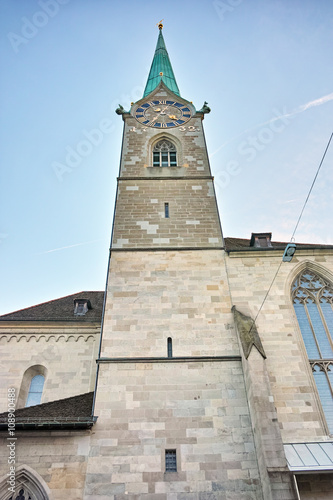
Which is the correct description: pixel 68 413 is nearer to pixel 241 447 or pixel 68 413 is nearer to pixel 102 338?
pixel 102 338

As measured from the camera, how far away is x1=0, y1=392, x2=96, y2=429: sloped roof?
779 cm

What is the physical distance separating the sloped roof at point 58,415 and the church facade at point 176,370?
0.04m

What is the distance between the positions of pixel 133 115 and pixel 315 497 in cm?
1465

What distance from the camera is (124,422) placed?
8148 mm

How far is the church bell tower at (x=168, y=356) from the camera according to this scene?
24.7ft

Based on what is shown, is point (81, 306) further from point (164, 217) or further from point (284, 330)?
point (284, 330)

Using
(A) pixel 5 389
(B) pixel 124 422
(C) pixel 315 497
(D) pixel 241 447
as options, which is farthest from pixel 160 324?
(A) pixel 5 389

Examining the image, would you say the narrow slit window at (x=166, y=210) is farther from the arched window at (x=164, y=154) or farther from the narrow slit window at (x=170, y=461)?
the narrow slit window at (x=170, y=461)

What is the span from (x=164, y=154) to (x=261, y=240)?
5451 millimetres

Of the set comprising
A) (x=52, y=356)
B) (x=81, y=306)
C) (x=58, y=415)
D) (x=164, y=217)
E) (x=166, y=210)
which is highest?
(x=166, y=210)

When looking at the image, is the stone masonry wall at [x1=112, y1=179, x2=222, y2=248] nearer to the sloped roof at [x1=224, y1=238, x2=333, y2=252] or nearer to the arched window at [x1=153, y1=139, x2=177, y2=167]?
the sloped roof at [x1=224, y1=238, x2=333, y2=252]

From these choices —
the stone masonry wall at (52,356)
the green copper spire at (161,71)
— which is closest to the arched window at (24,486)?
the stone masonry wall at (52,356)

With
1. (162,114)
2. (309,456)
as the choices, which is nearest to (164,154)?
(162,114)

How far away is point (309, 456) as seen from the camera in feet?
24.2
